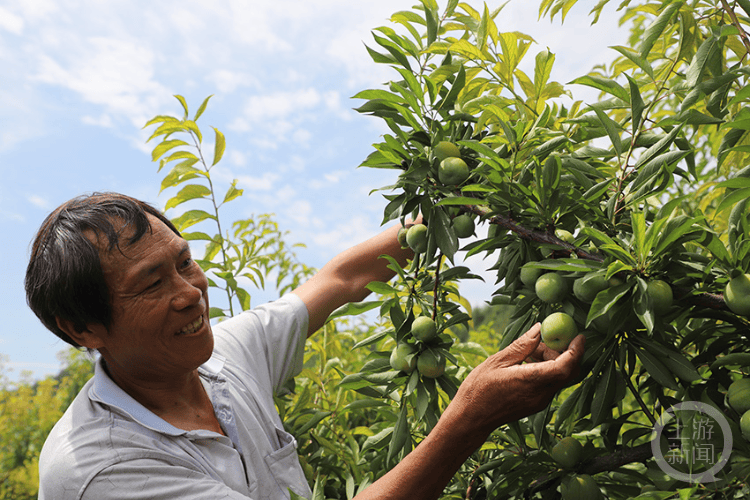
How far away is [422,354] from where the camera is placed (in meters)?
1.19

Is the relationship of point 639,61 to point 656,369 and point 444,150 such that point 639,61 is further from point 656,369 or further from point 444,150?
point 656,369

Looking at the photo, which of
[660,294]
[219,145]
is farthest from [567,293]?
[219,145]

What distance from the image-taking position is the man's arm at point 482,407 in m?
1.00

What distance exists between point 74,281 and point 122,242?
5.7 inches

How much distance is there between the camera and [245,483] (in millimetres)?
1460

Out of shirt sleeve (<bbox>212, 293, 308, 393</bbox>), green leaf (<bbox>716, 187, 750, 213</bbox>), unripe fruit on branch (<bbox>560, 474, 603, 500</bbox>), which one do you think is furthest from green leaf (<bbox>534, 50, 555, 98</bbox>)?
shirt sleeve (<bbox>212, 293, 308, 393</bbox>)

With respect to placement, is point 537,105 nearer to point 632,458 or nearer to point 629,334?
point 629,334

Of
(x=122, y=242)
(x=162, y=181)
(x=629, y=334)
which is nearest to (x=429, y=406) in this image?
(x=629, y=334)

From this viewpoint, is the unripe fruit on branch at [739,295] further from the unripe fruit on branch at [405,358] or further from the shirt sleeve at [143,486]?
the shirt sleeve at [143,486]

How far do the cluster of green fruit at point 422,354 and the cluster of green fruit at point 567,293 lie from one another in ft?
0.75

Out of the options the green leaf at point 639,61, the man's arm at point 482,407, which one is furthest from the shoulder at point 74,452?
the green leaf at point 639,61

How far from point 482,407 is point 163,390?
0.93 m

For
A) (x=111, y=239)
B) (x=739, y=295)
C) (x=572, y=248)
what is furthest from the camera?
(x=111, y=239)

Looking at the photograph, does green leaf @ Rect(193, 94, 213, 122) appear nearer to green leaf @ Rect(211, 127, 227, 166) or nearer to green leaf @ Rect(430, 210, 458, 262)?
green leaf @ Rect(211, 127, 227, 166)
